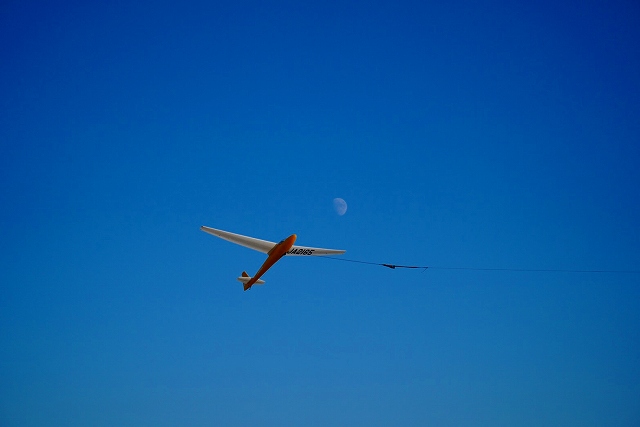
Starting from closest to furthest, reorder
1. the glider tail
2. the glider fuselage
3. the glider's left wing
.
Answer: the glider fuselage, the glider's left wing, the glider tail

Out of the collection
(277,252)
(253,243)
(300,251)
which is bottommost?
(277,252)

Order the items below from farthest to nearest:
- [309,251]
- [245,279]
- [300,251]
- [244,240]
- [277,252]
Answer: [245,279] < [309,251] < [300,251] < [244,240] < [277,252]

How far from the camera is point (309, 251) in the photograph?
34719mm

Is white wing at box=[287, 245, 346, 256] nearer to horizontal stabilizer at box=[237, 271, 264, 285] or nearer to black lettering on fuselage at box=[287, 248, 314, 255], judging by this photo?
black lettering on fuselage at box=[287, 248, 314, 255]

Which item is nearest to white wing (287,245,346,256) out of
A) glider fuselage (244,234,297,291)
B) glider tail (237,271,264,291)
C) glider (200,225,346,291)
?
glider (200,225,346,291)

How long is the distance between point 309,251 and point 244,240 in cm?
524

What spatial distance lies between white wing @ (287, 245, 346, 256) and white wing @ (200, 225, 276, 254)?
1.81 metres

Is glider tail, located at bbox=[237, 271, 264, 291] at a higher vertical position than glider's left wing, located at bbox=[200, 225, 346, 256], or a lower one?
higher

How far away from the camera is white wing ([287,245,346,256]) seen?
33566 mm

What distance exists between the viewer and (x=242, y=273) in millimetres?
42188

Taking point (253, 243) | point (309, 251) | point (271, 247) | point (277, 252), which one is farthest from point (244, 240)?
point (309, 251)

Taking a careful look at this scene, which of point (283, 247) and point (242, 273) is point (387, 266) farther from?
point (242, 273)

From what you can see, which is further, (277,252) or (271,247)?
(271,247)

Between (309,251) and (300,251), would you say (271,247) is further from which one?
(309,251)
